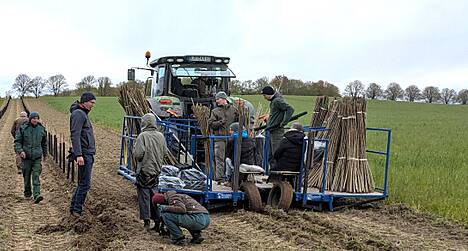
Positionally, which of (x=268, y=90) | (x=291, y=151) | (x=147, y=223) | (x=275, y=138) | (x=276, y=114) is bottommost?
→ (x=147, y=223)

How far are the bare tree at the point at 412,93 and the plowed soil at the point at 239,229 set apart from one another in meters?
85.2

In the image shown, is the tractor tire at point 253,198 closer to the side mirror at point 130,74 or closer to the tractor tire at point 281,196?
the tractor tire at point 281,196

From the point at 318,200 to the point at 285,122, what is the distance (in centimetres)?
143

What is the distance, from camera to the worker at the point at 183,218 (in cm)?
651

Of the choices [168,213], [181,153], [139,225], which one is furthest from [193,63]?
[168,213]

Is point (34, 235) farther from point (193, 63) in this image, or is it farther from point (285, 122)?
point (193, 63)

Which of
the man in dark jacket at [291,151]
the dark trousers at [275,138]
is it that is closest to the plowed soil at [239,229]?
the man in dark jacket at [291,151]

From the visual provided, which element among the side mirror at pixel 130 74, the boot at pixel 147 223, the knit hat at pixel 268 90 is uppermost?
the side mirror at pixel 130 74

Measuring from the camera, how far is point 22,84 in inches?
4245

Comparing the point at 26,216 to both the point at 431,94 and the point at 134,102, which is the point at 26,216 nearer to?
the point at 134,102

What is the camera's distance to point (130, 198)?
975 centimetres

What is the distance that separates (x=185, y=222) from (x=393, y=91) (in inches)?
3366

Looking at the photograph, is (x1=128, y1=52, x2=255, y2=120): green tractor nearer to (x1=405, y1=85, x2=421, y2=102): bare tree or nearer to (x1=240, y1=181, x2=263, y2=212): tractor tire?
(x1=240, y1=181, x2=263, y2=212): tractor tire

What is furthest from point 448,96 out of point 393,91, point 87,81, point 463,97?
point 87,81
